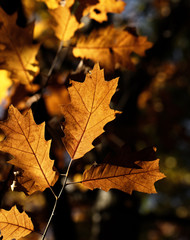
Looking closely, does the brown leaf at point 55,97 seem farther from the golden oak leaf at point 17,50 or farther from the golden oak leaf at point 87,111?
the golden oak leaf at point 87,111

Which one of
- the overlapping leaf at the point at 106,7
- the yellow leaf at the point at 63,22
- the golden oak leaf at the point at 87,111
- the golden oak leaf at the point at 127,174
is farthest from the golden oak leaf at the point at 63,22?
the golden oak leaf at the point at 127,174

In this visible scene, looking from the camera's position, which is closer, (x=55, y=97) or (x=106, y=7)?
(x=106, y=7)

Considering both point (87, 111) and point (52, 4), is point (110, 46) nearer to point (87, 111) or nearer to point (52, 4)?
point (52, 4)

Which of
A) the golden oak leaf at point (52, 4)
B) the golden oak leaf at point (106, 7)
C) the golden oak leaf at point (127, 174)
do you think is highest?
the golden oak leaf at point (52, 4)

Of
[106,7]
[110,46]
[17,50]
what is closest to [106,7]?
A: [106,7]

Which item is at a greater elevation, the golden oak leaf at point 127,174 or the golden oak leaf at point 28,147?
the golden oak leaf at point 28,147

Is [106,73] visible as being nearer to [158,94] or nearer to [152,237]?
[158,94]

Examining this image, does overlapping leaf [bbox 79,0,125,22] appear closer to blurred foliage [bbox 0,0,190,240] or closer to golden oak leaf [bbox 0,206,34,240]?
blurred foliage [bbox 0,0,190,240]

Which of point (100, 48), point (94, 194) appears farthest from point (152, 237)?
point (100, 48)
